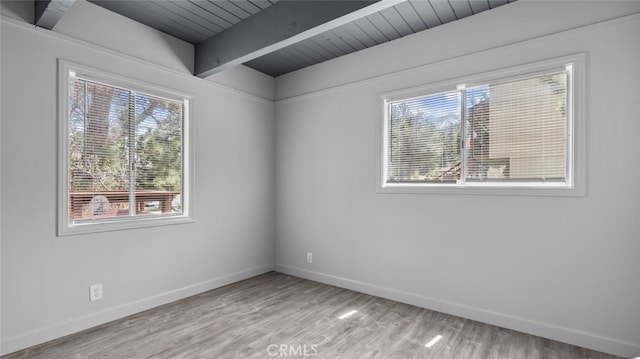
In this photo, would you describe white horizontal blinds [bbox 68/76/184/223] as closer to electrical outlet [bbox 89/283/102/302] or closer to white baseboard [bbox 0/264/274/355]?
electrical outlet [bbox 89/283/102/302]

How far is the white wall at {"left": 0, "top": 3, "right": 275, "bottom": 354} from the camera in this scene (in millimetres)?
2344

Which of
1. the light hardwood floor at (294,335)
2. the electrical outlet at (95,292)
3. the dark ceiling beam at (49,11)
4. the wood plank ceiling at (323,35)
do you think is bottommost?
the light hardwood floor at (294,335)

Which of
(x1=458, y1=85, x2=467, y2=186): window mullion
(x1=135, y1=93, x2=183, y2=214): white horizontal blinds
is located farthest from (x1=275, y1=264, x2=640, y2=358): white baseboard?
(x1=135, y1=93, x2=183, y2=214): white horizontal blinds

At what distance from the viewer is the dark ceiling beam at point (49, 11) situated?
2.17 meters

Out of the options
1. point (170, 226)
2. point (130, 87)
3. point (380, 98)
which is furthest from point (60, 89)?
point (380, 98)

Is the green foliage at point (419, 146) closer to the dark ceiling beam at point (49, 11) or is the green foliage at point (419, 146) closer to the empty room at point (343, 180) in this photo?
the empty room at point (343, 180)

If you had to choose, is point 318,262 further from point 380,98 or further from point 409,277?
point 380,98

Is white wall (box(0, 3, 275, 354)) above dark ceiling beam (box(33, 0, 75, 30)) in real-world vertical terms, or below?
below

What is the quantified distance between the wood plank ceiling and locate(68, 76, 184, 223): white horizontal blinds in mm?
708

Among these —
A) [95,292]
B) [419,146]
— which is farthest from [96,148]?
[419,146]

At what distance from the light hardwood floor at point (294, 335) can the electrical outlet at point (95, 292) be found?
0.81 feet

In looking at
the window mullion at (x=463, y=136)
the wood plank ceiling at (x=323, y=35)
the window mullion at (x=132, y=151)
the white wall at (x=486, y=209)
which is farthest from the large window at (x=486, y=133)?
the window mullion at (x=132, y=151)

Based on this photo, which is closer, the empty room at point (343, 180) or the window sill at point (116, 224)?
the empty room at point (343, 180)

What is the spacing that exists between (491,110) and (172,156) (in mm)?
3189
